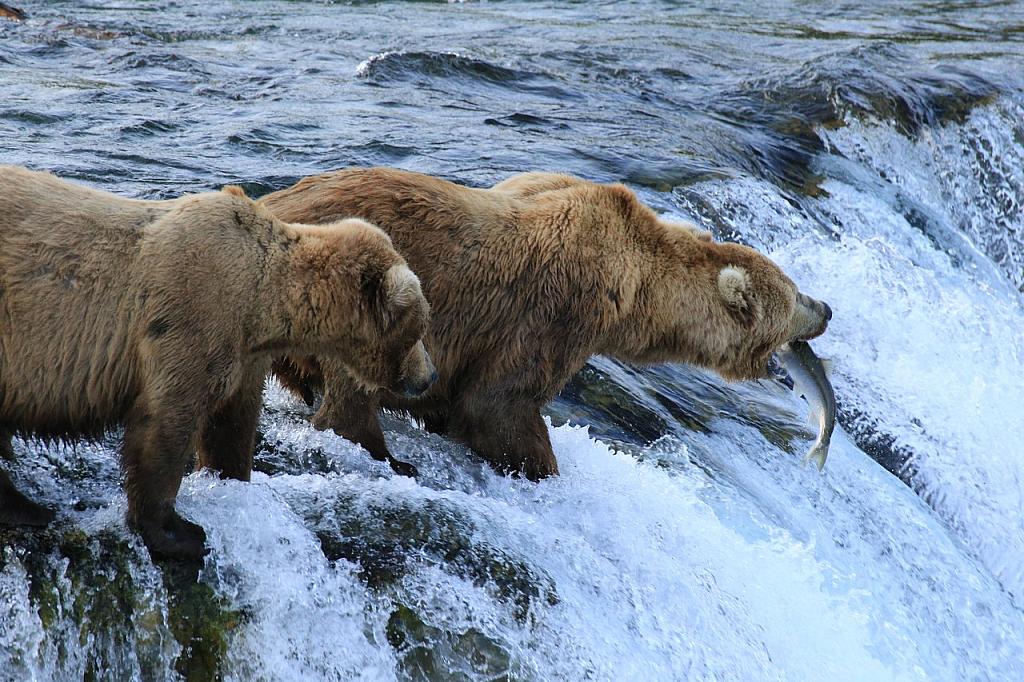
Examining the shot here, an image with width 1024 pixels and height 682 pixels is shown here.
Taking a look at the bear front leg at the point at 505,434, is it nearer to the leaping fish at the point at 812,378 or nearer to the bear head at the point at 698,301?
the bear head at the point at 698,301

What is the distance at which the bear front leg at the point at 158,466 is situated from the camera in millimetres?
4172

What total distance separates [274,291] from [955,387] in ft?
19.3

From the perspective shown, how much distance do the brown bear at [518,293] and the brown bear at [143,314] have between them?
81 cm

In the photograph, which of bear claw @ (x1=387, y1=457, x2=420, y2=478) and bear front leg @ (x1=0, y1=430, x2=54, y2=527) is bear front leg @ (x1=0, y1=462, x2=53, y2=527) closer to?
bear front leg @ (x1=0, y1=430, x2=54, y2=527)

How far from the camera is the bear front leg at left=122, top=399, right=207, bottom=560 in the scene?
13.7 feet

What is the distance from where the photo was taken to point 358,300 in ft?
15.0

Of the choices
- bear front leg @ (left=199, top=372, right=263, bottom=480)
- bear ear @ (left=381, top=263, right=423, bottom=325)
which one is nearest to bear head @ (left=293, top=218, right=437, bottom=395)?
bear ear @ (left=381, top=263, right=423, bottom=325)

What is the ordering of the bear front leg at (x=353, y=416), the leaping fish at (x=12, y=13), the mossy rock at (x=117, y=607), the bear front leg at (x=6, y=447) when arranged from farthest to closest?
the leaping fish at (x=12, y=13) < the bear front leg at (x=353, y=416) < the bear front leg at (x=6, y=447) < the mossy rock at (x=117, y=607)

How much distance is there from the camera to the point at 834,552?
21.7ft

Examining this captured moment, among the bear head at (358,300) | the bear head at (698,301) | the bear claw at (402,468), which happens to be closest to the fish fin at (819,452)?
the bear head at (698,301)

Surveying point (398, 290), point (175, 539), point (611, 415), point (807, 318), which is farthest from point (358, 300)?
point (807, 318)

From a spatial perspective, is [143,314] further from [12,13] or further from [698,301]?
[12,13]

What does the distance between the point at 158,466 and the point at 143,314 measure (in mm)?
513

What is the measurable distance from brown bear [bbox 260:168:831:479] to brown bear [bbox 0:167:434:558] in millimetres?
808
